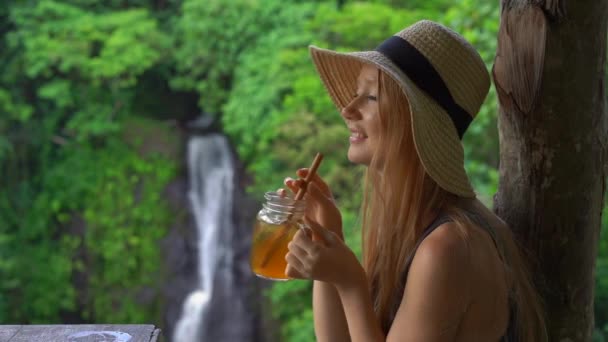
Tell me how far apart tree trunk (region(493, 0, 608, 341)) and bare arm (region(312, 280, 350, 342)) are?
0.92 ft

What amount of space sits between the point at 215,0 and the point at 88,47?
3.93ft

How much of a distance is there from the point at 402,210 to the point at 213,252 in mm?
6141

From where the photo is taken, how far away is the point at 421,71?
3.12ft

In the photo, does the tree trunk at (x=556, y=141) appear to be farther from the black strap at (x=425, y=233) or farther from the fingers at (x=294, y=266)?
the fingers at (x=294, y=266)

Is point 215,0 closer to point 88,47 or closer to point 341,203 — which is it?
point 88,47

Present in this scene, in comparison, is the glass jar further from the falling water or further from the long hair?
the falling water

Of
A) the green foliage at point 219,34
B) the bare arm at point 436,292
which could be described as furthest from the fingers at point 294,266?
the green foliage at point 219,34

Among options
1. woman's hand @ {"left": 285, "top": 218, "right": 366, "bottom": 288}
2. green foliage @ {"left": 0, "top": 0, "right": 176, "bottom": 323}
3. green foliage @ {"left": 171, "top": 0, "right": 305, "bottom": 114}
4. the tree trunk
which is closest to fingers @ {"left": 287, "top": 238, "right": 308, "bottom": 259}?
woman's hand @ {"left": 285, "top": 218, "right": 366, "bottom": 288}

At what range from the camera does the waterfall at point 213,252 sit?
6.92 m

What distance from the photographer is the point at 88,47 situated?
6.71 meters

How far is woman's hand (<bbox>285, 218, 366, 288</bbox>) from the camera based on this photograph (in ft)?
3.05

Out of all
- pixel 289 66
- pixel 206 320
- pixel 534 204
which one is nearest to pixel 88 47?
pixel 289 66

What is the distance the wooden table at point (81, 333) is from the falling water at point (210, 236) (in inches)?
235

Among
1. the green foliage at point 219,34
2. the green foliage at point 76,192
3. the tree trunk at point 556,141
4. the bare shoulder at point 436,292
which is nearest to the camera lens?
the bare shoulder at point 436,292
